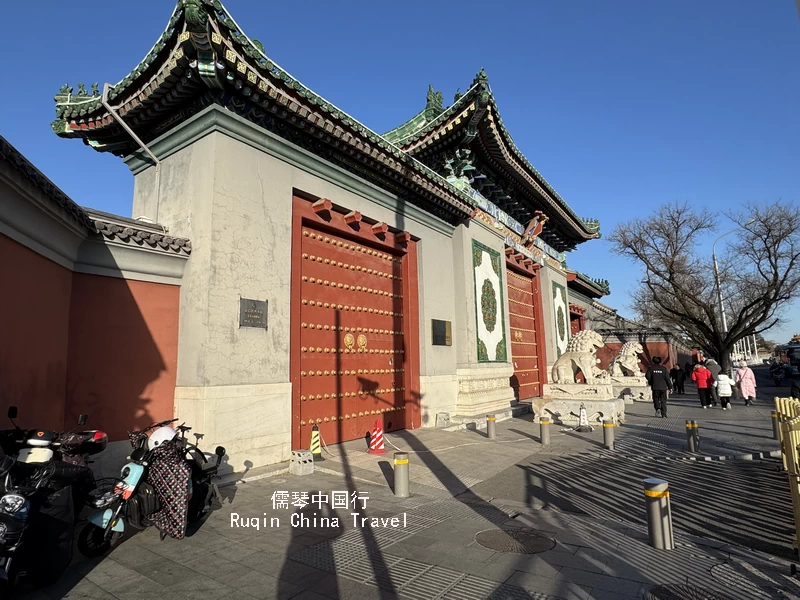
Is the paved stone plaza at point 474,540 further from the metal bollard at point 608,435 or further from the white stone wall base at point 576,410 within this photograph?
the white stone wall base at point 576,410

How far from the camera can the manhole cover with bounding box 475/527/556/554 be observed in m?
3.76

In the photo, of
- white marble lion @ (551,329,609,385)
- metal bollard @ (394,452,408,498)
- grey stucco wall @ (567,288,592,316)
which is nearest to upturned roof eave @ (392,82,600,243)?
white marble lion @ (551,329,609,385)

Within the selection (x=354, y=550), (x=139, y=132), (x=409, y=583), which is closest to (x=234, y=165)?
(x=139, y=132)

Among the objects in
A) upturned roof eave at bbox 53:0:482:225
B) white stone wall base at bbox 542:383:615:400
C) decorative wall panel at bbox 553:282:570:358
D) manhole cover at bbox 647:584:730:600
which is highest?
upturned roof eave at bbox 53:0:482:225

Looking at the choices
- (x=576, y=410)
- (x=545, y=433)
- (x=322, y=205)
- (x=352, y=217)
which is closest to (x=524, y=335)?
(x=576, y=410)

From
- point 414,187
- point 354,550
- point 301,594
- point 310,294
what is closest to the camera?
point 301,594

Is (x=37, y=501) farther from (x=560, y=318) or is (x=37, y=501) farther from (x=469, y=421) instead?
(x=560, y=318)

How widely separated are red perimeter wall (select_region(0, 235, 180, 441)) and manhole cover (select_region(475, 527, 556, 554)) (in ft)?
13.8

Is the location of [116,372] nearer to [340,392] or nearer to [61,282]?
[61,282]

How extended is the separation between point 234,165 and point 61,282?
2.54 meters

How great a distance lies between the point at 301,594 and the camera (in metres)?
3.02

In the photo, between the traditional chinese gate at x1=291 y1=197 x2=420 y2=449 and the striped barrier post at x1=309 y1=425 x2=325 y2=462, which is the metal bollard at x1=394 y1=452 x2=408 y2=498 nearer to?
the striped barrier post at x1=309 y1=425 x2=325 y2=462

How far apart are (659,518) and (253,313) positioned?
5078 millimetres

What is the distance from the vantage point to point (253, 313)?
6324 millimetres
